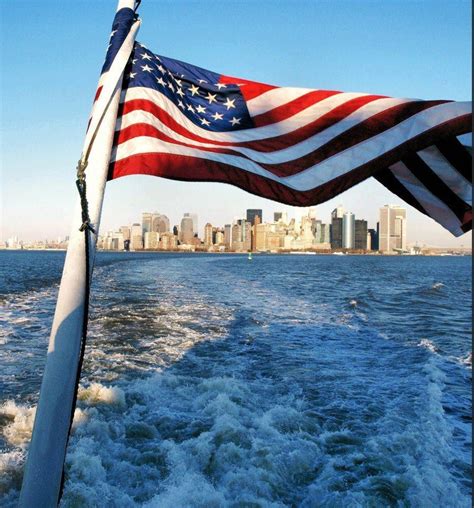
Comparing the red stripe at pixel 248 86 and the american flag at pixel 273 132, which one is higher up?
the red stripe at pixel 248 86

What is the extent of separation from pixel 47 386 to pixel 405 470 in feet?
15.0

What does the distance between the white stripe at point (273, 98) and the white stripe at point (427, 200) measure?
117cm

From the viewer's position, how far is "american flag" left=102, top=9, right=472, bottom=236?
318 cm

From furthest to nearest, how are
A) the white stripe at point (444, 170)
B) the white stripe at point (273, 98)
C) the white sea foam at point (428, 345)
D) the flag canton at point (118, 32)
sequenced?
the white sea foam at point (428, 345) → the white stripe at point (444, 170) → the white stripe at point (273, 98) → the flag canton at point (118, 32)

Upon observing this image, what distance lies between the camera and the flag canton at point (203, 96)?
11.7 feet

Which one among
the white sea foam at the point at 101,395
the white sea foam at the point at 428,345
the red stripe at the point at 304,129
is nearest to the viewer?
the red stripe at the point at 304,129

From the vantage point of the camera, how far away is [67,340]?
234 cm

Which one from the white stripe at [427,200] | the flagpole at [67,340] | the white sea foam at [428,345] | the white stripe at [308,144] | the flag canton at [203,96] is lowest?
the white sea foam at [428,345]

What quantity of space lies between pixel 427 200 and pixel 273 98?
1.83 meters

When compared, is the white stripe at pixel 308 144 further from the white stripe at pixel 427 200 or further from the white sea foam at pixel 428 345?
the white sea foam at pixel 428 345

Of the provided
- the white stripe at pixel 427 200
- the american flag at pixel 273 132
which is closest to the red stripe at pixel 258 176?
the american flag at pixel 273 132

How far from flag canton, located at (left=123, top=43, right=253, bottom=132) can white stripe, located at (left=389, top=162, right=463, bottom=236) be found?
159cm

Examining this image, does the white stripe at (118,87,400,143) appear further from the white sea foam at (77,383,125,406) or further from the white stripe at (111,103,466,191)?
the white sea foam at (77,383,125,406)

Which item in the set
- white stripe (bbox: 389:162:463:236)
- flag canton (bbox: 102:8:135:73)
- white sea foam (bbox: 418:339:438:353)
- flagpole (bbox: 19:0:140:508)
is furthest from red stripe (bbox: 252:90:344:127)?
white sea foam (bbox: 418:339:438:353)
